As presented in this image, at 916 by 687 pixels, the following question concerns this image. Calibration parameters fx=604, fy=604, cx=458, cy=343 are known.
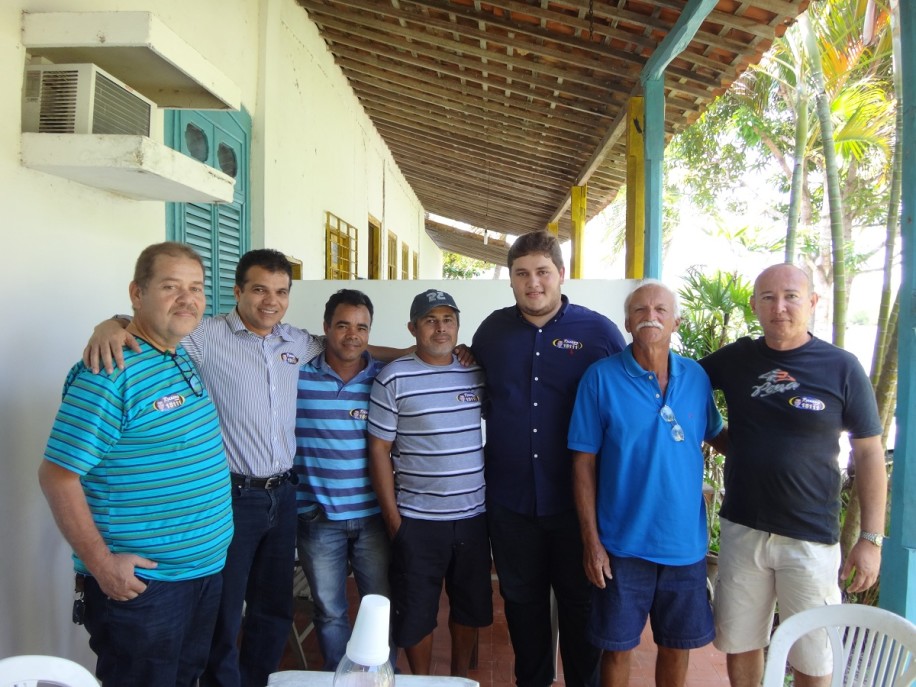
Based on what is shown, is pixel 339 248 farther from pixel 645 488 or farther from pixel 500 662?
pixel 645 488

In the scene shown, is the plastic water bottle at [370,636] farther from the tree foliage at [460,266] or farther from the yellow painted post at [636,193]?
the tree foliage at [460,266]

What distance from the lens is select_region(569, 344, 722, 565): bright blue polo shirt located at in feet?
6.20

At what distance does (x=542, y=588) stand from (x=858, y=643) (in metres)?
1.00

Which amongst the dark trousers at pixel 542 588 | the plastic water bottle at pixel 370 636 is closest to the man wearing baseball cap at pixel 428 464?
the dark trousers at pixel 542 588

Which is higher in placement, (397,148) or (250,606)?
(397,148)

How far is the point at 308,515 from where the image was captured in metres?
2.16

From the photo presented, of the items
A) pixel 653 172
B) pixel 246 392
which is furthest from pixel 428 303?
pixel 653 172

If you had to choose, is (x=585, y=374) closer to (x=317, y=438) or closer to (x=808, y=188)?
(x=317, y=438)

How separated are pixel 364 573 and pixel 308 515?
307mm

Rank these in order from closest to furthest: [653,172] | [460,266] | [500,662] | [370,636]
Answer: [370,636], [500,662], [653,172], [460,266]

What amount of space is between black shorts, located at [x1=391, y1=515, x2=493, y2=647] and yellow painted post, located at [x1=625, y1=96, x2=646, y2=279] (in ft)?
8.72

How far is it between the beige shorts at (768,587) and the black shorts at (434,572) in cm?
83

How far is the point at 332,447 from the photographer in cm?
213

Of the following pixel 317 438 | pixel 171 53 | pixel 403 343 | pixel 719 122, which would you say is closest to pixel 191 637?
pixel 317 438
